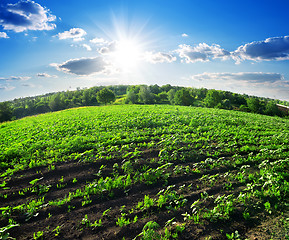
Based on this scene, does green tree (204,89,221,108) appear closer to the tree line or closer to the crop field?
the tree line

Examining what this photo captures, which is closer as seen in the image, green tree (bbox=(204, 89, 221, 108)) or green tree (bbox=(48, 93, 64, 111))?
green tree (bbox=(204, 89, 221, 108))

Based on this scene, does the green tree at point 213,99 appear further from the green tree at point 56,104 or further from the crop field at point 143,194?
the green tree at point 56,104

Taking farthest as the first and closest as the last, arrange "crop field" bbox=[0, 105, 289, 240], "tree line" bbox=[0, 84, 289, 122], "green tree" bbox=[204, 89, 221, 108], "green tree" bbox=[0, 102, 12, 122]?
"green tree" bbox=[204, 89, 221, 108] → "tree line" bbox=[0, 84, 289, 122] → "green tree" bbox=[0, 102, 12, 122] → "crop field" bbox=[0, 105, 289, 240]

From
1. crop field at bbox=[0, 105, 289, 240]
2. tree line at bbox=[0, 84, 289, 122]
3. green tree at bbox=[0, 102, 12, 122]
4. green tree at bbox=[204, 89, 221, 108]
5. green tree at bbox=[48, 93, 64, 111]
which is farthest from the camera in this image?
green tree at bbox=[48, 93, 64, 111]

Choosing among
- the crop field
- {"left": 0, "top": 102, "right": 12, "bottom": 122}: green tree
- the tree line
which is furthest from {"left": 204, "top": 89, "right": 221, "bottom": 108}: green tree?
{"left": 0, "top": 102, "right": 12, "bottom": 122}: green tree

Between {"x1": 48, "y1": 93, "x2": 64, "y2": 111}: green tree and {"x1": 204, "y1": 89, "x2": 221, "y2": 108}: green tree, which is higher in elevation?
{"x1": 48, "y1": 93, "x2": 64, "y2": 111}: green tree

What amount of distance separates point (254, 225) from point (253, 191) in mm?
1566

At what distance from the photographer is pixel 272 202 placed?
5.26 metres

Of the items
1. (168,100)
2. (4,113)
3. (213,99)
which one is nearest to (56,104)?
(4,113)

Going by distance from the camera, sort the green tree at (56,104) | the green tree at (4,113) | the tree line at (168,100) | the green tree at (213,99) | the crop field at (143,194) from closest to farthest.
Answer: the crop field at (143,194) → the green tree at (4,113) → the tree line at (168,100) → the green tree at (213,99) → the green tree at (56,104)

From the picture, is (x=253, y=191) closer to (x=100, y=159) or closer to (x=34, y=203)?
(x=100, y=159)

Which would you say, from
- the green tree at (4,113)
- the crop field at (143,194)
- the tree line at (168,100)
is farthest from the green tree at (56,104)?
the crop field at (143,194)

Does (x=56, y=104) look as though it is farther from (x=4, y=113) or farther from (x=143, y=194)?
(x=143, y=194)

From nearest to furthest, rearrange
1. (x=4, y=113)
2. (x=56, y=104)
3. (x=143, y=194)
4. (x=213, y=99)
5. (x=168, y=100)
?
(x=143, y=194) < (x=4, y=113) < (x=213, y=99) < (x=168, y=100) < (x=56, y=104)
